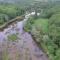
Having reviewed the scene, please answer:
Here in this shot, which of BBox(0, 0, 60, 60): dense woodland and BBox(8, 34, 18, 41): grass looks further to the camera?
BBox(8, 34, 18, 41): grass

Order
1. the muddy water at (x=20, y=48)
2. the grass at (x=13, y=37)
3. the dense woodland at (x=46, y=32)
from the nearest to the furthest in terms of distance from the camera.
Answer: the muddy water at (x=20, y=48) < the dense woodland at (x=46, y=32) < the grass at (x=13, y=37)

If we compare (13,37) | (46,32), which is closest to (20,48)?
(13,37)

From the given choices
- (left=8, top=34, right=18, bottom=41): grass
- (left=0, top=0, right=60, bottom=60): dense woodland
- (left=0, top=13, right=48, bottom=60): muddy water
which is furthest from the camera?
(left=8, top=34, right=18, bottom=41): grass

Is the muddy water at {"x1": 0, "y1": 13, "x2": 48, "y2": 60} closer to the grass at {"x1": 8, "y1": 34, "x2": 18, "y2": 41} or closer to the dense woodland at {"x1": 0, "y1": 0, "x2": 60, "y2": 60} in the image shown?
the grass at {"x1": 8, "y1": 34, "x2": 18, "y2": 41}

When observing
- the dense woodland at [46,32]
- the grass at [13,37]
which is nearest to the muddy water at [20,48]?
the grass at [13,37]

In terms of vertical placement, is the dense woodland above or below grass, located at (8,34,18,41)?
above

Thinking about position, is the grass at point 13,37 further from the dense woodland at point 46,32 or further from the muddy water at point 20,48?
the dense woodland at point 46,32

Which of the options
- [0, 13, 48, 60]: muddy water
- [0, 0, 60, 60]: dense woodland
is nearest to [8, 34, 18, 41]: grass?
[0, 13, 48, 60]: muddy water

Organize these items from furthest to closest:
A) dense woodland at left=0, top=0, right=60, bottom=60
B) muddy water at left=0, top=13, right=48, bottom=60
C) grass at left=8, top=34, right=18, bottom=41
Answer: grass at left=8, top=34, right=18, bottom=41 < dense woodland at left=0, top=0, right=60, bottom=60 < muddy water at left=0, top=13, right=48, bottom=60
